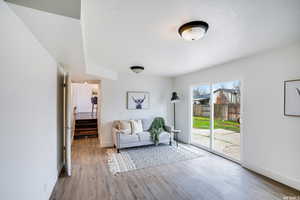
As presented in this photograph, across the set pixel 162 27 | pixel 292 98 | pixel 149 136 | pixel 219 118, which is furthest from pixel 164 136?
pixel 162 27

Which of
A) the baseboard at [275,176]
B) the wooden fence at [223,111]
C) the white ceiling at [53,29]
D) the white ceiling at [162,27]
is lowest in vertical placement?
the baseboard at [275,176]

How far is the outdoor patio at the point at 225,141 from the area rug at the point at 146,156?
46cm

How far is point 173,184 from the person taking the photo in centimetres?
247

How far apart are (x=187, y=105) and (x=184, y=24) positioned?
3467 millimetres

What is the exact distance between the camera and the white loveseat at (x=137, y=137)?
4047 millimetres

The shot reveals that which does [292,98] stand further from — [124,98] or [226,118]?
[124,98]

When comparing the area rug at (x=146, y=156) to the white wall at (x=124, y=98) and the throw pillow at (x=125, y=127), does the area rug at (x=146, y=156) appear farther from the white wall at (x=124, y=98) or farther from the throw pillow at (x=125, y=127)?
the white wall at (x=124, y=98)

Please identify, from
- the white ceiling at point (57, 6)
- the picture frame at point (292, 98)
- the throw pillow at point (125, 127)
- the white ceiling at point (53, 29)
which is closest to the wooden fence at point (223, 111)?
the picture frame at point (292, 98)

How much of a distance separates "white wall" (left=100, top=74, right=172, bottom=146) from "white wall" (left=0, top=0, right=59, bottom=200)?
2.56 m

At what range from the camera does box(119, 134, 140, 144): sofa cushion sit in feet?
13.3

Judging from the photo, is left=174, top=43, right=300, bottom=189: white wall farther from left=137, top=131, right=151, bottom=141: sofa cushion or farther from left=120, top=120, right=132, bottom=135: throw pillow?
left=120, top=120, right=132, bottom=135: throw pillow

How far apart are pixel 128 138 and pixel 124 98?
1.42m

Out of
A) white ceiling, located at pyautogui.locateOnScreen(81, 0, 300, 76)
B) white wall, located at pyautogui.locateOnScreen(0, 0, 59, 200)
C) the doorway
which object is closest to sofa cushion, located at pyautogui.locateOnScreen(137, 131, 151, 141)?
white ceiling, located at pyautogui.locateOnScreen(81, 0, 300, 76)

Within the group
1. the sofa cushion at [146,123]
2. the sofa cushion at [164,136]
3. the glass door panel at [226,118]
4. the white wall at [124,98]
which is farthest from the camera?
the sofa cushion at [146,123]
